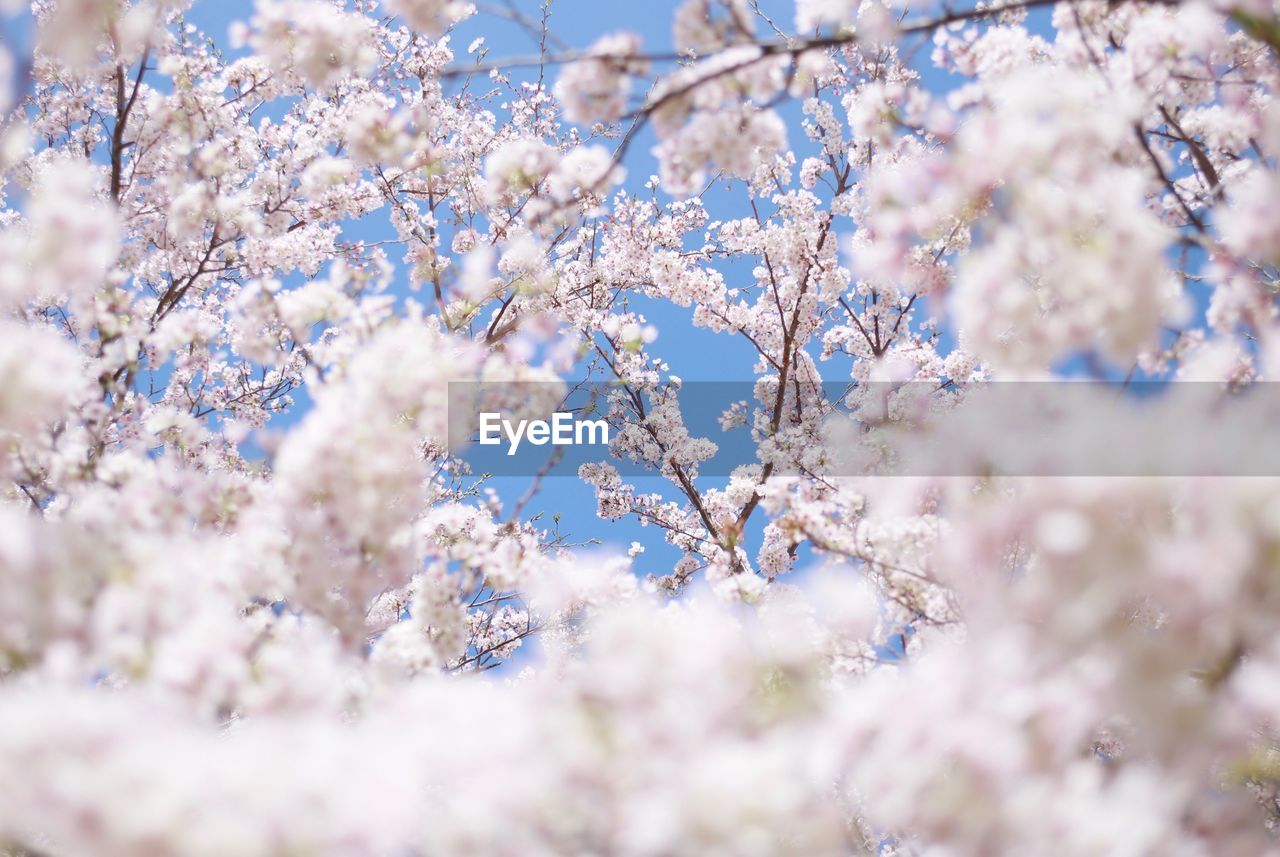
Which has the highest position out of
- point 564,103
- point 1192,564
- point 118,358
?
point 564,103

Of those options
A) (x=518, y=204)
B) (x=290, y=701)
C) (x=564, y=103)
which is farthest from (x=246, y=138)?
(x=290, y=701)

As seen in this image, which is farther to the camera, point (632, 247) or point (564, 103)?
point (632, 247)

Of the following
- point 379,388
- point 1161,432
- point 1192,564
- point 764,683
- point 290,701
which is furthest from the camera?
point 764,683

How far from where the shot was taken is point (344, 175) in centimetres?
527

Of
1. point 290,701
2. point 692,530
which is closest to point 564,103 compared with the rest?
point 290,701

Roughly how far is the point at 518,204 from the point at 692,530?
453 cm

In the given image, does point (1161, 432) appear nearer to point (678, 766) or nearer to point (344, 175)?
point (678, 766)

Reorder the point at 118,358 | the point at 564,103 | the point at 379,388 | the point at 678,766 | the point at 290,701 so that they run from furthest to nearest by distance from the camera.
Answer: the point at 118,358 → the point at 564,103 → the point at 379,388 → the point at 290,701 → the point at 678,766

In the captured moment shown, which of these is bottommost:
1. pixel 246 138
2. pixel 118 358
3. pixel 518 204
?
pixel 118 358

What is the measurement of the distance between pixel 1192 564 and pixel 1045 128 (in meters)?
1.07

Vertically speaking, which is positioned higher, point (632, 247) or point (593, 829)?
point (632, 247)

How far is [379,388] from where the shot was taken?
7.59ft

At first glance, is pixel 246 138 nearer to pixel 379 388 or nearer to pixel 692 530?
pixel 379 388

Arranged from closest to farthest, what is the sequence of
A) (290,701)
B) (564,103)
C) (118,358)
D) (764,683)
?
1. (290,701)
2. (764,683)
3. (564,103)
4. (118,358)
